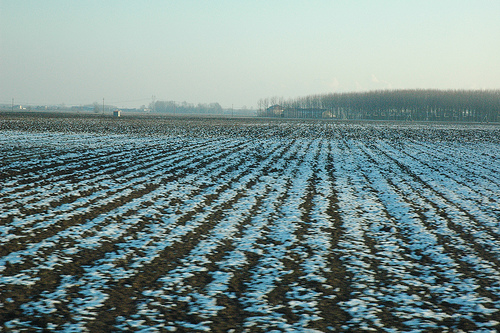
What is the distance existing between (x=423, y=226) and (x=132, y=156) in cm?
1363

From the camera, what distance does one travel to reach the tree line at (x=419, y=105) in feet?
441

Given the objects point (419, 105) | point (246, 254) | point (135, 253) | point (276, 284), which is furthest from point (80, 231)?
point (419, 105)

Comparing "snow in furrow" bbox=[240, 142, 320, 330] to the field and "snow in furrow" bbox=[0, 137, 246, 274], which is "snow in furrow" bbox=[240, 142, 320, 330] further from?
"snow in furrow" bbox=[0, 137, 246, 274]

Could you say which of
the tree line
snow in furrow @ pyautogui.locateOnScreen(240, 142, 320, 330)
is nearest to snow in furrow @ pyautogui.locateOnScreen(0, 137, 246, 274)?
snow in furrow @ pyautogui.locateOnScreen(240, 142, 320, 330)

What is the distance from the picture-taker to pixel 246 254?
6445 mm

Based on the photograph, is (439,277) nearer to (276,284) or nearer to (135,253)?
(276,284)

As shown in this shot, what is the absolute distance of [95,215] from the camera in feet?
28.1

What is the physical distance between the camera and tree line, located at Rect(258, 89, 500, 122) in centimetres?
13438

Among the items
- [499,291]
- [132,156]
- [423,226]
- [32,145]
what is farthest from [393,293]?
[32,145]

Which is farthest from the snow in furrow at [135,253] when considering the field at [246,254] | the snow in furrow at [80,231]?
the snow in furrow at [80,231]

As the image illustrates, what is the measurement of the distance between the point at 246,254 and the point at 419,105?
488 feet

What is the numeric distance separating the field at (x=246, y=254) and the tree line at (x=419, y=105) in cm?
13037

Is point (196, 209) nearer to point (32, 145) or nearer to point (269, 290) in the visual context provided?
point (269, 290)

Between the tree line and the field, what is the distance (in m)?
130
